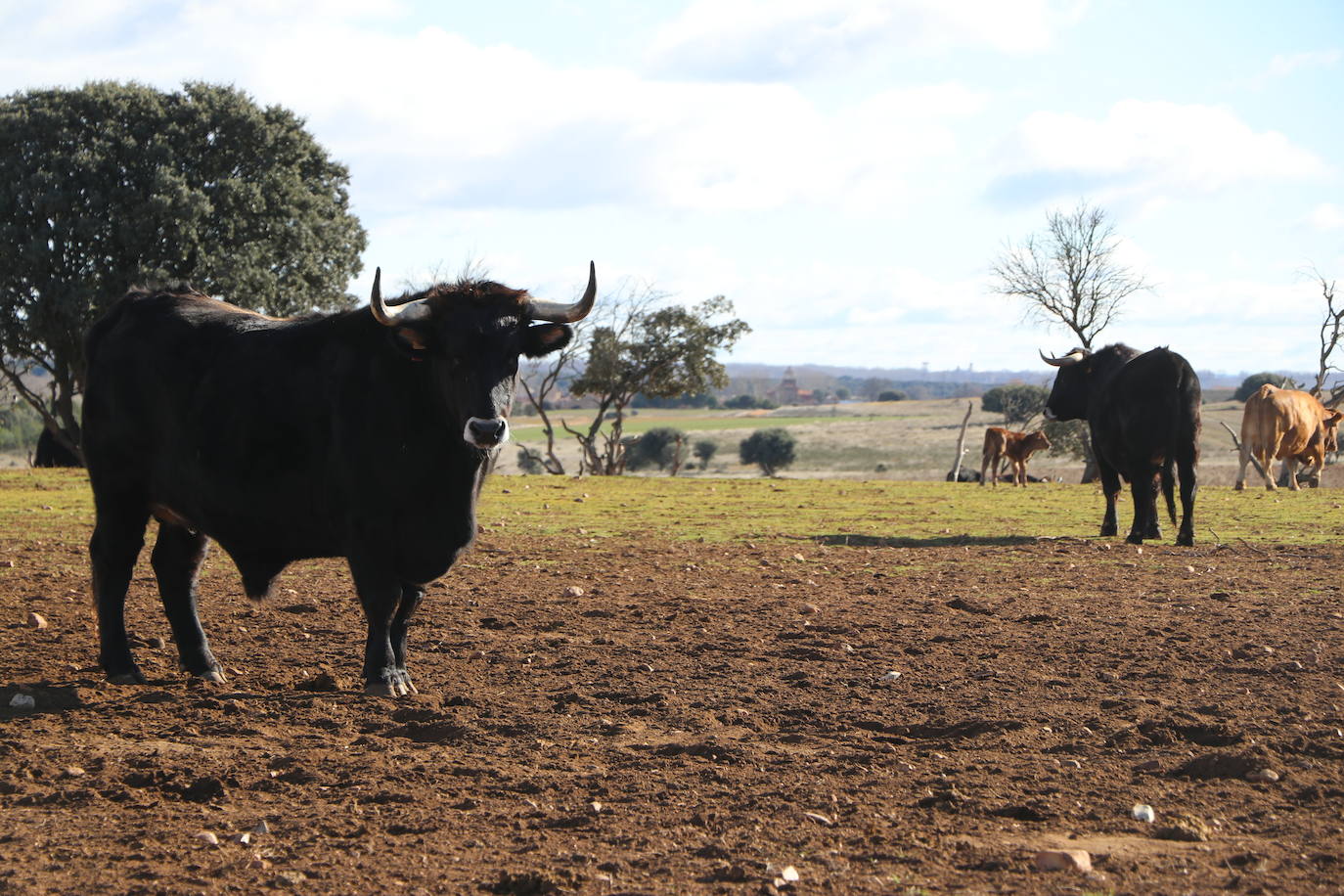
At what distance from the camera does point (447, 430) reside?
727cm

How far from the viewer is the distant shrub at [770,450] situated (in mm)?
71312

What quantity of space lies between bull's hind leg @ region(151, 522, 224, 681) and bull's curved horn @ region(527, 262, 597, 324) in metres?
2.68

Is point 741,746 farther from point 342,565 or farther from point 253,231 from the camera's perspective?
point 253,231

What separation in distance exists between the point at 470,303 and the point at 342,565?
19.9 ft

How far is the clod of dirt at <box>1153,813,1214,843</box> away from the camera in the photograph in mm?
4766

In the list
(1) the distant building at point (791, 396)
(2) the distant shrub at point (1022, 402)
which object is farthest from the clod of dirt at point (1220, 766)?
(1) the distant building at point (791, 396)

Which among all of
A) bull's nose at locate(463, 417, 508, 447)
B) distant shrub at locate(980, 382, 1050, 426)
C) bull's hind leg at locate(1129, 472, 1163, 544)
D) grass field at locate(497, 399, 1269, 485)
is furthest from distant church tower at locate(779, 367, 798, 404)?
bull's nose at locate(463, 417, 508, 447)

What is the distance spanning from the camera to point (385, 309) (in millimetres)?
7188

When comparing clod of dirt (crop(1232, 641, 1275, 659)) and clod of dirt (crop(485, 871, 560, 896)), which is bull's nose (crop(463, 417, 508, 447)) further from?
clod of dirt (crop(1232, 641, 1275, 659))

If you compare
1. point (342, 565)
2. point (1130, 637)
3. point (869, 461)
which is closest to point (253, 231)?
point (342, 565)

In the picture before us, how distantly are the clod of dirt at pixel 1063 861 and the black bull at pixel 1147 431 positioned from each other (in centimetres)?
1117

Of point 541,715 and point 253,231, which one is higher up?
point 253,231

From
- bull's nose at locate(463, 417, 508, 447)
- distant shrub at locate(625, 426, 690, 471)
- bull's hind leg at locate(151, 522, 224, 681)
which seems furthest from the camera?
distant shrub at locate(625, 426, 690, 471)

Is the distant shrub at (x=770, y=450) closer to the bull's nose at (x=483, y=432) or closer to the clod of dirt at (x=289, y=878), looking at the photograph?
the bull's nose at (x=483, y=432)
